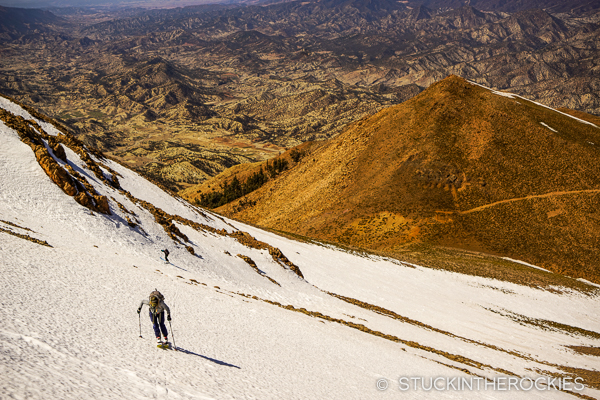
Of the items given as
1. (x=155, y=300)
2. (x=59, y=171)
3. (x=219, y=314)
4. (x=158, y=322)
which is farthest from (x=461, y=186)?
(x=155, y=300)

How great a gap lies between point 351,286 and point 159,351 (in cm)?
2511

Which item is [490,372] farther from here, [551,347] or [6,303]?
[6,303]

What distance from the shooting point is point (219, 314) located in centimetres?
1569

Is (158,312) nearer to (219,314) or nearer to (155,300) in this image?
(155,300)

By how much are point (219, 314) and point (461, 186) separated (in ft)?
187

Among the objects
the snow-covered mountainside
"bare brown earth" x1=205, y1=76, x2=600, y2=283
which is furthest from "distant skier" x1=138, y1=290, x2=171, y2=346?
"bare brown earth" x1=205, y1=76, x2=600, y2=283

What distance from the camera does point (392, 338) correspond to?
71.3 ft

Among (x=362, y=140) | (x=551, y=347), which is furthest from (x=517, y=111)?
(x=551, y=347)

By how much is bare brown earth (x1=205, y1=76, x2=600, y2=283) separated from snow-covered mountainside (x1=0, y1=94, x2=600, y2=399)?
15.5 metres
